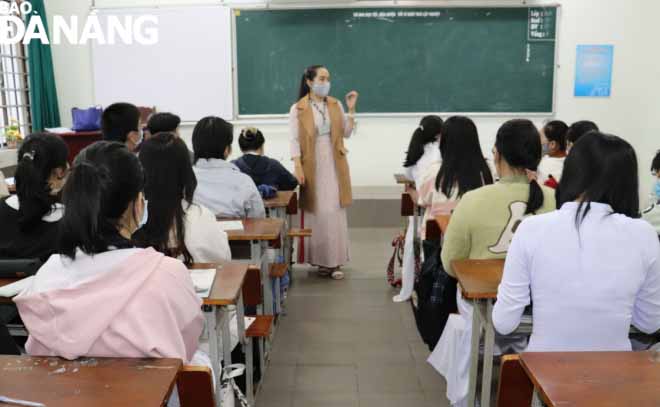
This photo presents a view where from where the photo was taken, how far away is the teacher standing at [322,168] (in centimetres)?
434

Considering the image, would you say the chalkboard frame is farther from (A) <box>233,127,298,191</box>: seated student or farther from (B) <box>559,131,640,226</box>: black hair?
(B) <box>559,131,640,226</box>: black hair

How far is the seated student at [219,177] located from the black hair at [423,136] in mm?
1266

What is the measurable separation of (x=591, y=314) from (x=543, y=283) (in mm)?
158

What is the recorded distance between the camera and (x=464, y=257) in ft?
7.77

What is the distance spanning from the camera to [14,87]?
5754 mm

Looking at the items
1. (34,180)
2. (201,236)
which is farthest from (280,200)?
(34,180)

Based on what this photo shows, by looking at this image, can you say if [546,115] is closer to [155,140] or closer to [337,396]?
[337,396]

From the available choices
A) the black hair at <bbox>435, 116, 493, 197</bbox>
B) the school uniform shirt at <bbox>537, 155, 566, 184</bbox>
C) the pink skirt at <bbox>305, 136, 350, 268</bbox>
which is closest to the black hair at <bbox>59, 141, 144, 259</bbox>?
the black hair at <bbox>435, 116, 493, 197</bbox>

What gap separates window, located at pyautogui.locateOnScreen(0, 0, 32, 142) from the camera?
18.4 ft

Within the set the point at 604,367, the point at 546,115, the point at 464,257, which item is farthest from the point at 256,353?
the point at 546,115

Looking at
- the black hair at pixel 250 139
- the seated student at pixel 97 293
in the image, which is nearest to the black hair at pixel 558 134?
the black hair at pixel 250 139

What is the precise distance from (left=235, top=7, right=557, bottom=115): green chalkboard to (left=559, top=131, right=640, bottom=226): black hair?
447 cm

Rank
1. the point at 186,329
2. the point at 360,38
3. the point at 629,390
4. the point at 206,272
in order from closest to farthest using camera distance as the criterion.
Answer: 1. the point at 629,390
2. the point at 186,329
3. the point at 206,272
4. the point at 360,38

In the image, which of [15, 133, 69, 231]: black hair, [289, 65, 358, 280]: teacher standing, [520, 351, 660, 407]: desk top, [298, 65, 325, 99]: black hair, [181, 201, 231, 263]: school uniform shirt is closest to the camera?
[520, 351, 660, 407]: desk top
